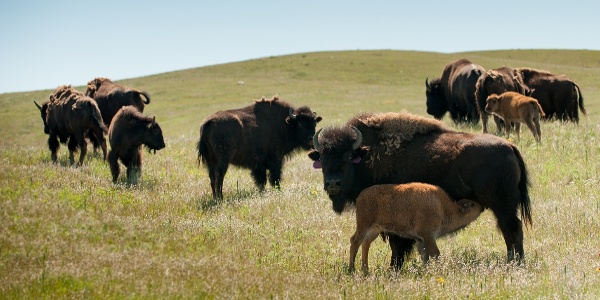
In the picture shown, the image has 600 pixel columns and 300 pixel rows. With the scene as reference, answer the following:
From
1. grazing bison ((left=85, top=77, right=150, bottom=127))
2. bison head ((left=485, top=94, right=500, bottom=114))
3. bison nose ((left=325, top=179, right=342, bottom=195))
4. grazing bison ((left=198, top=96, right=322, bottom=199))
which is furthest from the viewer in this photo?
grazing bison ((left=85, top=77, right=150, bottom=127))

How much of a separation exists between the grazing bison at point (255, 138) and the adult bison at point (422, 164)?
4114 mm

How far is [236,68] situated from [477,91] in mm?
48919

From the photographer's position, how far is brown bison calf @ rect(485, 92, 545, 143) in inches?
672

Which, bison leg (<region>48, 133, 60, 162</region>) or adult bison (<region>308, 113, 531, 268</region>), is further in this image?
bison leg (<region>48, 133, 60, 162</region>)

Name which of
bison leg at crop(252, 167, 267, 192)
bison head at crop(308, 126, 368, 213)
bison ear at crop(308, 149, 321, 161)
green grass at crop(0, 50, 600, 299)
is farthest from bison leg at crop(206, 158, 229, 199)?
bison head at crop(308, 126, 368, 213)

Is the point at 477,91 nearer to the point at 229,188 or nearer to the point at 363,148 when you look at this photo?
the point at 229,188

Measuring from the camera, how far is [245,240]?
30.6 ft

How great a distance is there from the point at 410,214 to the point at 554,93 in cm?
Result: 1606

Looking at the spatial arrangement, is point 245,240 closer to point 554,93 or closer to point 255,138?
point 255,138

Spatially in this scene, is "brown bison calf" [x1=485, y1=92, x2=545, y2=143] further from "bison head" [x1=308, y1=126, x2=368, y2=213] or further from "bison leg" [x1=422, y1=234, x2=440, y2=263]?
"bison leg" [x1=422, y1=234, x2=440, y2=263]

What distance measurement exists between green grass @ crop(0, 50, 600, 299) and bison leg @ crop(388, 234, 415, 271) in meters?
0.15

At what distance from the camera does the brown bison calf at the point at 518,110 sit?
56.0 feet

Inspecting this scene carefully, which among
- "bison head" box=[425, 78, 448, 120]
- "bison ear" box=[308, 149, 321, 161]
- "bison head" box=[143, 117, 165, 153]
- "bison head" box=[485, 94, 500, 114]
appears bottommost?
"bison head" box=[425, 78, 448, 120]

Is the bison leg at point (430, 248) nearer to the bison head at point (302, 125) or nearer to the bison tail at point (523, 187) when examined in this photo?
the bison tail at point (523, 187)
